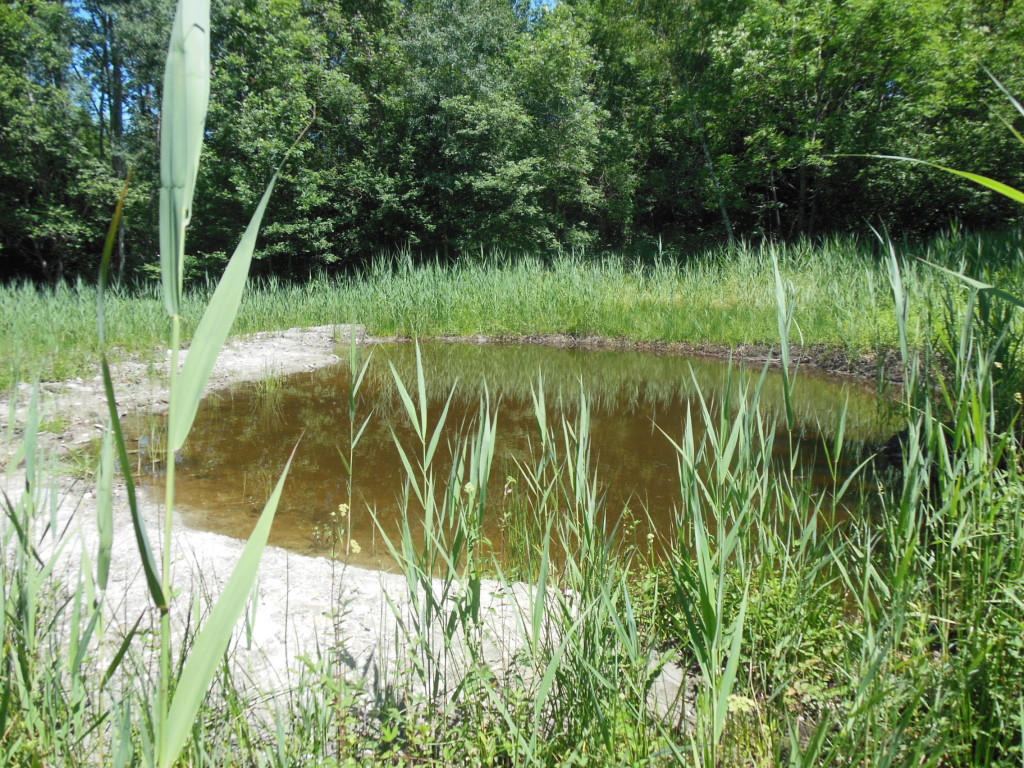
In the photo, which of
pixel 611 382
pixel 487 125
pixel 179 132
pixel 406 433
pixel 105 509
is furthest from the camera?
pixel 487 125

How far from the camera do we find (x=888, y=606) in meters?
1.33

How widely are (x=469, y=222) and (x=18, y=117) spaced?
10.2 m

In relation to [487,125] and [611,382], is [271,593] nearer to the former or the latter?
[611,382]

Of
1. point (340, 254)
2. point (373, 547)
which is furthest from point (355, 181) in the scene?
point (373, 547)

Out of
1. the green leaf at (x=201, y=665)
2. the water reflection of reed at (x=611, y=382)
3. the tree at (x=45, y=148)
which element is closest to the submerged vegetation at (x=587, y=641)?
the green leaf at (x=201, y=665)

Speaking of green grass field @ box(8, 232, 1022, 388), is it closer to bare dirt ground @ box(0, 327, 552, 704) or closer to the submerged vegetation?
bare dirt ground @ box(0, 327, 552, 704)

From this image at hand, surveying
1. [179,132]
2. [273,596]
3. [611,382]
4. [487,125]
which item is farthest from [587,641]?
[487,125]

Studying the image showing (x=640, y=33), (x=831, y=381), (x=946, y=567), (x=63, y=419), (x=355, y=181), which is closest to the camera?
(x=946, y=567)

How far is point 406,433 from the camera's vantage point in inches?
157

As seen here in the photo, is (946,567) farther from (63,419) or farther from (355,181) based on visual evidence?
(355,181)

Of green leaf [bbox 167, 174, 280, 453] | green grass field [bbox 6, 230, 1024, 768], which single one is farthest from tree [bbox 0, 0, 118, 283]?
green leaf [bbox 167, 174, 280, 453]

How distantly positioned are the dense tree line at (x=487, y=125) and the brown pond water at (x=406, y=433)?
9469mm

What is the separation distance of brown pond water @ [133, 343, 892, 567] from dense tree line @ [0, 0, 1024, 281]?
947 centimetres

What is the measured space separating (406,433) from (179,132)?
11.9 feet
